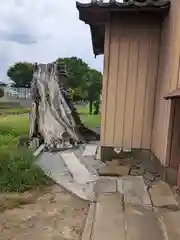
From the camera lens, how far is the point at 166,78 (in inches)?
184

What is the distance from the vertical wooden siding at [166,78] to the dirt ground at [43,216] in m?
1.63

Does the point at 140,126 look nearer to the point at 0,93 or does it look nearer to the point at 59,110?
the point at 59,110

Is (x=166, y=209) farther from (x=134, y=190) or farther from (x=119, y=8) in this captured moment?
(x=119, y=8)

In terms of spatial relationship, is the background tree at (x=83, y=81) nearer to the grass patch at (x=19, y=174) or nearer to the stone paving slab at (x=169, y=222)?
the grass patch at (x=19, y=174)

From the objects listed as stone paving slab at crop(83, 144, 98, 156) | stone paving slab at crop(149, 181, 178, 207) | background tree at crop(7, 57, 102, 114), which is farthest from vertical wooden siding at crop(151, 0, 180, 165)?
background tree at crop(7, 57, 102, 114)

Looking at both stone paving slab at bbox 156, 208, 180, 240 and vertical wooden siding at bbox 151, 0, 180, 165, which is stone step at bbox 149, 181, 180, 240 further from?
vertical wooden siding at bbox 151, 0, 180, 165

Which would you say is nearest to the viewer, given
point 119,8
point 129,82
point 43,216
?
point 43,216

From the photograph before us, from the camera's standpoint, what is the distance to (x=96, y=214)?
3.31m

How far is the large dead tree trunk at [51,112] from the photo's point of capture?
7582 millimetres

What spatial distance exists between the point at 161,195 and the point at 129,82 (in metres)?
2.25

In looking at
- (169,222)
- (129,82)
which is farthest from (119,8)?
(169,222)

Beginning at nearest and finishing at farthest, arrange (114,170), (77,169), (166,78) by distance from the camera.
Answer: (166,78) < (114,170) < (77,169)

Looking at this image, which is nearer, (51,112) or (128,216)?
(128,216)

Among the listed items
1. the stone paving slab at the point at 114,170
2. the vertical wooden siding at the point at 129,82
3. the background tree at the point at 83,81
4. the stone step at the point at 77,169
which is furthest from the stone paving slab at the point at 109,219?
the background tree at the point at 83,81
